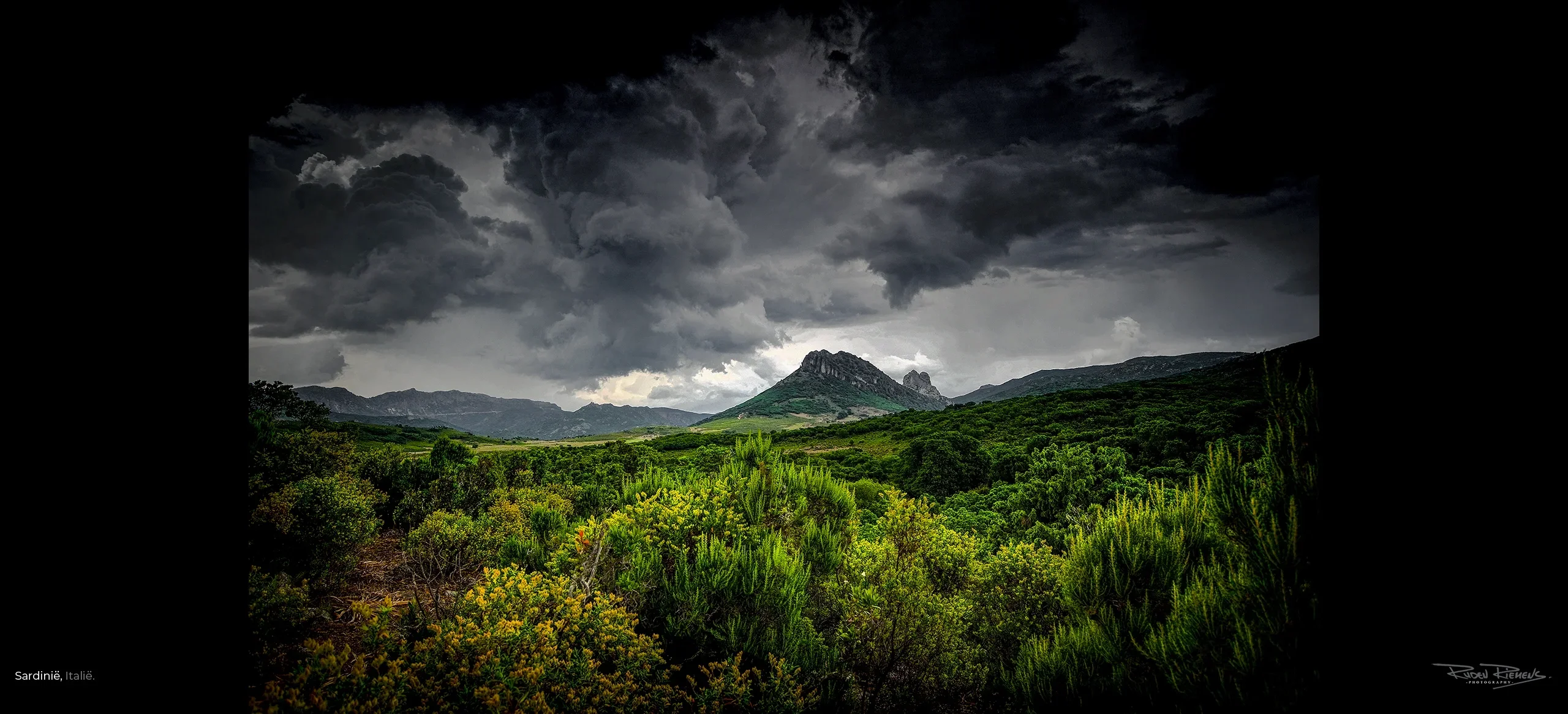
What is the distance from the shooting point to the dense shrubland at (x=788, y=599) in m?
3.96

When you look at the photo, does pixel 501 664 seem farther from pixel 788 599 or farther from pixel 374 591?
pixel 374 591

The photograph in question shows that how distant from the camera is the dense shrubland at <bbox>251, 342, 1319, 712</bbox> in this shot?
156 inches

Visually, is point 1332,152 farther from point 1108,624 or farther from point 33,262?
point 33,262

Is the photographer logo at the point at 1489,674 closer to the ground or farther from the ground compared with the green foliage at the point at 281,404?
closer to the ground

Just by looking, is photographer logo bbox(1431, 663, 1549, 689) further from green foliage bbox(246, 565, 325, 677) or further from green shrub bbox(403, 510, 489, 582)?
green shrub bbox(403, 510, 489, 582)

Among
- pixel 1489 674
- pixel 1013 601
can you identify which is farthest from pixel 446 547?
pixel 1489 674

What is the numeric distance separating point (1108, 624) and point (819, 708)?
418cm

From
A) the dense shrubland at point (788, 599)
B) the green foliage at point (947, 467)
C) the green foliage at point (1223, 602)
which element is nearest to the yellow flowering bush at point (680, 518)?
the dense shrubland at point (788, 599)

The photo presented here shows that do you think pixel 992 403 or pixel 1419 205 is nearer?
pixel 1419 205

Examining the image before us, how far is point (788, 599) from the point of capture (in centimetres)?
679

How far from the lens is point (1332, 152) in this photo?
11.1 ft

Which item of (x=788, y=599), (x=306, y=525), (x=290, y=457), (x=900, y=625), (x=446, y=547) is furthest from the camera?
(x=446, y=547)

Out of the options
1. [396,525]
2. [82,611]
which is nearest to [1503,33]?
[82,611]

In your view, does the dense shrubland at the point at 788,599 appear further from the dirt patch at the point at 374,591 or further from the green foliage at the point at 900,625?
the dirt patch at the point at 374,591
